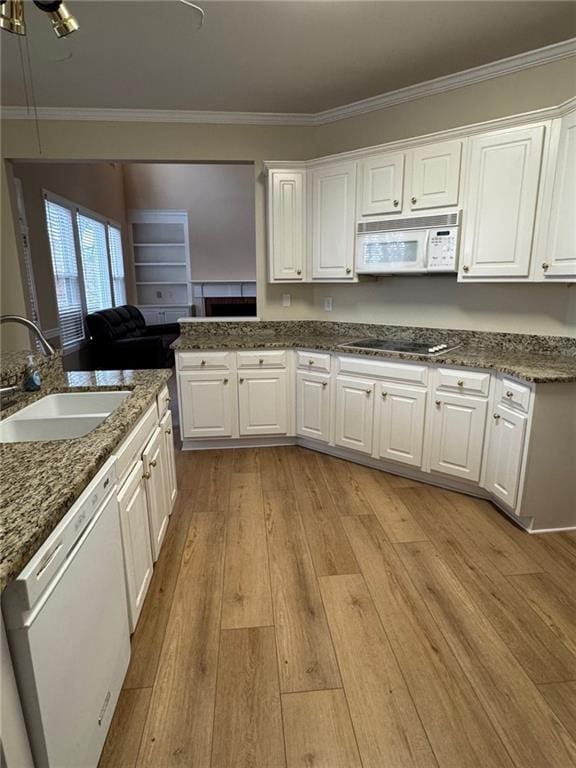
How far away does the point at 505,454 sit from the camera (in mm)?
2422

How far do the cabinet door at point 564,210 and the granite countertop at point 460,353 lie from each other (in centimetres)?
52

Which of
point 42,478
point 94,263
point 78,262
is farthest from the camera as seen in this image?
point 94,263

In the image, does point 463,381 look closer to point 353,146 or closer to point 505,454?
point 505,454

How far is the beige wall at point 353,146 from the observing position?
2.84 m

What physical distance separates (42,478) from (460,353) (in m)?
2.45

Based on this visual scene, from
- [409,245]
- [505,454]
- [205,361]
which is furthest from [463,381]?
[205,361]

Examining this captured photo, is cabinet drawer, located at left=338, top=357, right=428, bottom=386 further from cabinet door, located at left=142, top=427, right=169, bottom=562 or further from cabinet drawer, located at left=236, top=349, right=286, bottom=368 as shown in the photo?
cabinet door, located at left=142, top=427, right=169, bottom=562

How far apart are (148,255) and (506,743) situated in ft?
28.3

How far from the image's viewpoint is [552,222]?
2.44 m

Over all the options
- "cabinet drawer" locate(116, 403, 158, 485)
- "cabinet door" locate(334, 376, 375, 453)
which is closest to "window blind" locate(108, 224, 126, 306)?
"cabinet door" locate(334, 376, 375, 453)

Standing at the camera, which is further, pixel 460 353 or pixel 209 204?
pixel 209 204

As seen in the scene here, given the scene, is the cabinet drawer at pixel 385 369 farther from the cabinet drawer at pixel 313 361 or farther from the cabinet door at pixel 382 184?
the cabinet door at pixel 382 184

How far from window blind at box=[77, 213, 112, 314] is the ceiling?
266 cm

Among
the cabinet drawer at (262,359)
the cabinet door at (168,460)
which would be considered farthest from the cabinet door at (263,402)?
the cabinet door at (168,460)
